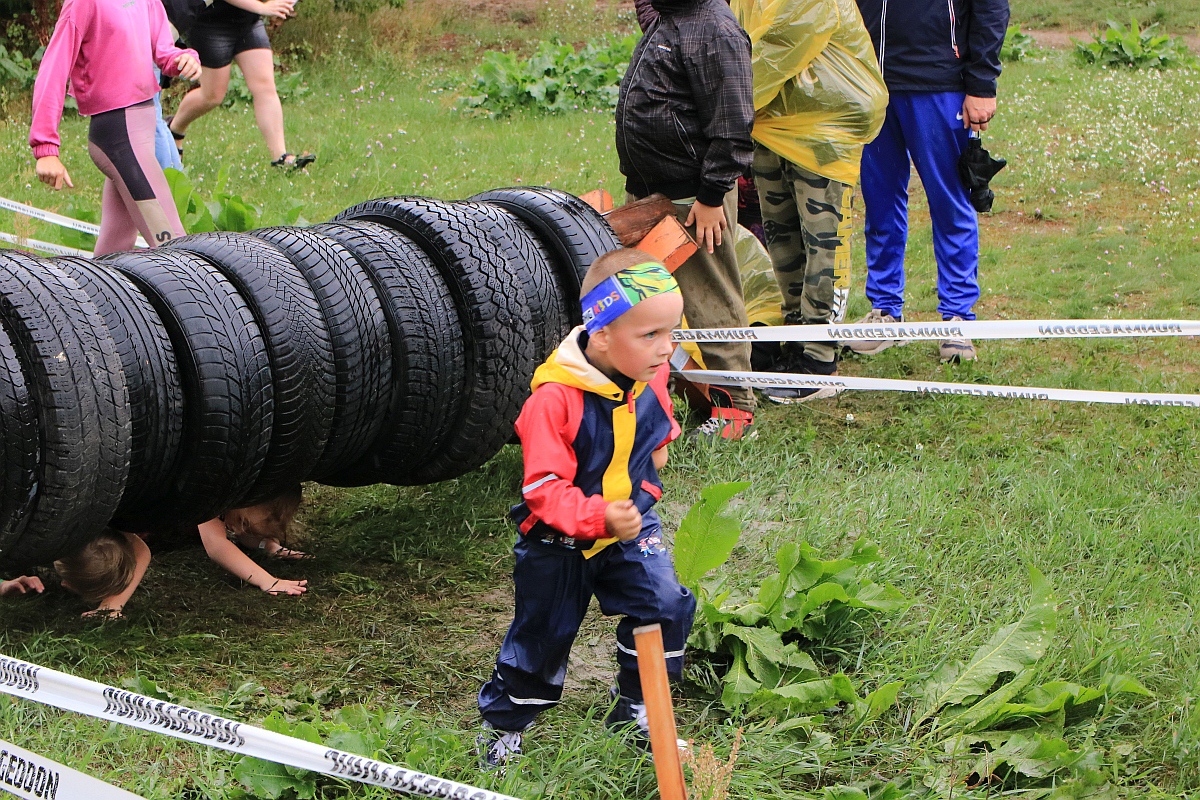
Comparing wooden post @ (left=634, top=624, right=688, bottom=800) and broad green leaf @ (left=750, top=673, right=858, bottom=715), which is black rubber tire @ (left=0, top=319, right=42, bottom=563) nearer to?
wooden post @ (left=634, top=624, right=688, bottom=800)

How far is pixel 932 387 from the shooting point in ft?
17.2

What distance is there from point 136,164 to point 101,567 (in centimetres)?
262

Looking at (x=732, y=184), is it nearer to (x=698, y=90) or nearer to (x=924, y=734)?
(x=698, y=90)

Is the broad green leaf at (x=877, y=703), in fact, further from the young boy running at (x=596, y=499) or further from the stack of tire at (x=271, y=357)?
the stack of tire at (x=271, y=357)

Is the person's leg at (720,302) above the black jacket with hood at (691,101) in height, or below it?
below

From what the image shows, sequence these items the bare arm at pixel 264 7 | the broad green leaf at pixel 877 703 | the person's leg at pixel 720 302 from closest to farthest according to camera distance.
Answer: the broad green leaf at pixel 877 703 < the person's leg at pixel 720 302 < the bare arm at pixel 264 7

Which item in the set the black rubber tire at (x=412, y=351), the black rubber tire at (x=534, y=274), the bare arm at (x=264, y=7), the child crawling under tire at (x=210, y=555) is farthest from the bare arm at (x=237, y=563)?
the bare arm at (x=264, y=7)

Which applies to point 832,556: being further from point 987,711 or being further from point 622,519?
point 622,519

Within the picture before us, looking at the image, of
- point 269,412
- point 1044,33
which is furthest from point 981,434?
point 1044,33

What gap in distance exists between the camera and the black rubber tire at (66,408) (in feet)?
9.77

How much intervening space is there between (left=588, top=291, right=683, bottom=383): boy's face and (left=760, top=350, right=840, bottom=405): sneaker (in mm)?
2773

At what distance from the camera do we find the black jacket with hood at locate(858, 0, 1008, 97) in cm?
562

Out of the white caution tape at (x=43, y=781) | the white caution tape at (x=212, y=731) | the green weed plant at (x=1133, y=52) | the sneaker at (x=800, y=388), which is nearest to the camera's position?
the white caution tape at (x=212, y=731)

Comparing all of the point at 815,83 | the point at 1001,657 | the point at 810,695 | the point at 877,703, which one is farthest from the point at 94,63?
the point at 1001,657
